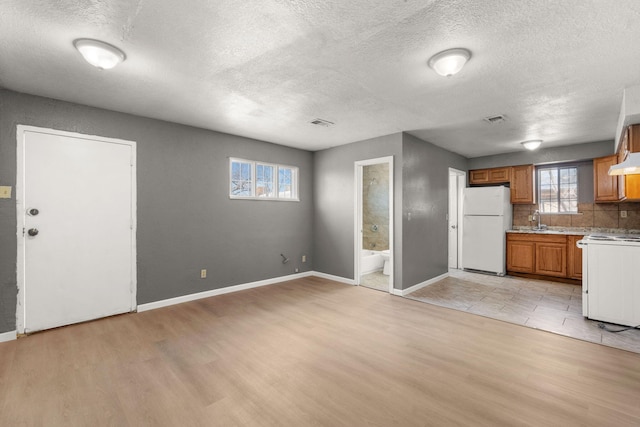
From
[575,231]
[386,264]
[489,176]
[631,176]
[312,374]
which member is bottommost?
[312,374]

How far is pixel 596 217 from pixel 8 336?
8.48 m

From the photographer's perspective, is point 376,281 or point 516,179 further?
point 516,179

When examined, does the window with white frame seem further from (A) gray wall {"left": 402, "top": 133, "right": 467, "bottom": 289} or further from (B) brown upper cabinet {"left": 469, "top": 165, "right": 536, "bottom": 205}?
(B) brown upper cabinet {"left": 469, "top": 165, "right": 536, "bottom": 205}

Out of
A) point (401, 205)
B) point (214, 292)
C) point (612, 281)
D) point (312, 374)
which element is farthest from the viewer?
point (401, 205)

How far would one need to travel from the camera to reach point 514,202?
5.85 metres

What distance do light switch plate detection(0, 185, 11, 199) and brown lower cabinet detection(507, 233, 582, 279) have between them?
7459mm

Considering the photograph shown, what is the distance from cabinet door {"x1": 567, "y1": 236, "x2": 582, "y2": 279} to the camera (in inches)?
193

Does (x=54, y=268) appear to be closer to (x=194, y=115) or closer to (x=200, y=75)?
(x=194, y=115)

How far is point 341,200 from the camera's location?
205 inches

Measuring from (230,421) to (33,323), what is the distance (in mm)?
2745

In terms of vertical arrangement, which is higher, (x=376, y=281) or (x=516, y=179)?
(x=516, y=179)

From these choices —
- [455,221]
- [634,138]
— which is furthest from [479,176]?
[634,138]

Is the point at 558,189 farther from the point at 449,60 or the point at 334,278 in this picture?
the point at 449,60

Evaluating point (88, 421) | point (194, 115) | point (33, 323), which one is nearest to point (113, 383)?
point (88, 421)
